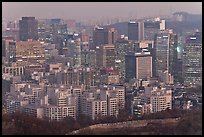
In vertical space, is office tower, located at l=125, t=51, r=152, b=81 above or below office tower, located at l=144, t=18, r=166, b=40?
below

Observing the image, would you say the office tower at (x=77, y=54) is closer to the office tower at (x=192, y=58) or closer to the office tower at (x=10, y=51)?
the office tower at (x=10, y=51)

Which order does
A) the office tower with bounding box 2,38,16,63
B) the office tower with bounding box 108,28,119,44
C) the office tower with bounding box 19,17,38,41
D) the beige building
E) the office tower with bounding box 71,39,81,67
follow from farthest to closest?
the office tower with bounding box 108,28,119,44 < the office tower with bounding box 71,39,81,67 < the beige building < the office tower with bounding box 2,38,16,63 < the office tower with bounding box 19,17,38,41

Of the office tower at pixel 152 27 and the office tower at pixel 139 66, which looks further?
the office tower at pixel 152 27

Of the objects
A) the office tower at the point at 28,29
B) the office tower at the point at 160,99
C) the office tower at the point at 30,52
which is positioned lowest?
the office tower at the point at 160,99

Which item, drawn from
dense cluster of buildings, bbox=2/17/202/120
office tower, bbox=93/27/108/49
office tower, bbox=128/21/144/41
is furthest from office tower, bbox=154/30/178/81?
office tower, bbox=93/27/108/49

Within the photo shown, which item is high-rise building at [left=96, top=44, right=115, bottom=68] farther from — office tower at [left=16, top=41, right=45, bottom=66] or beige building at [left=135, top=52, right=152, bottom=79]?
office tower at [left=16, top=41, right=45, bottom=66]

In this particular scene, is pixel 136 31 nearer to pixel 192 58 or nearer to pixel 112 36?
pixel 112 36

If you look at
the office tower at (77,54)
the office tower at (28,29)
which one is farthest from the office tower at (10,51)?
the office tower at (77,54)

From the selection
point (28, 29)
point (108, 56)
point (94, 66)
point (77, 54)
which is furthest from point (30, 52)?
point (108, 56)
